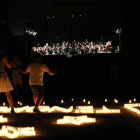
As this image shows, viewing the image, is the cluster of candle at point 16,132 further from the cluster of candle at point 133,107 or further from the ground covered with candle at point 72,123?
the cluster of candle at point 133,107

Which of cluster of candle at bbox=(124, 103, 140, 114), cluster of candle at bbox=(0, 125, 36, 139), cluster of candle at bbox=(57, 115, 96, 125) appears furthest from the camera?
cluster of candle at bbox=(124, 103, 140, 114)

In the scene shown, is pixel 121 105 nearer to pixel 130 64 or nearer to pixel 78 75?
pixel 78 75

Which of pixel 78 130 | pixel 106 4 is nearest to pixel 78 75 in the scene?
pixel 78 130

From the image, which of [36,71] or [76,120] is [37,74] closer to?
[36,71]

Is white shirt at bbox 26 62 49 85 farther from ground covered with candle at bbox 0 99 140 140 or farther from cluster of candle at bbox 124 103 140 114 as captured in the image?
cluster of candle at bbox 124 103 140 114

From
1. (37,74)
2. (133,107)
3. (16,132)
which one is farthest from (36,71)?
(16,132)

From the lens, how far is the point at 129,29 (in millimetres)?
37438

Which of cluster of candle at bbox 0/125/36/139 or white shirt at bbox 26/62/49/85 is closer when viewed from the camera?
cluster of candle at bbox 0/125/36/139

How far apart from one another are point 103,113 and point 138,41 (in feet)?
87.4

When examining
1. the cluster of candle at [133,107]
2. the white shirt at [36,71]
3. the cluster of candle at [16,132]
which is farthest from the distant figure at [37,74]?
the cluster of candle at [16,132]

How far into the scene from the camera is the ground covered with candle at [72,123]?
8.33 metres

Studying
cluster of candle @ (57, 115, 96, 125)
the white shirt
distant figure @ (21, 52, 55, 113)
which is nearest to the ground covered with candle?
cluster of candle @ (57, 115, 96, 125)

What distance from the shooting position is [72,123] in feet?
→ 32.3

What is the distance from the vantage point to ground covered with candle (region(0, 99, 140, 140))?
8328 mm
